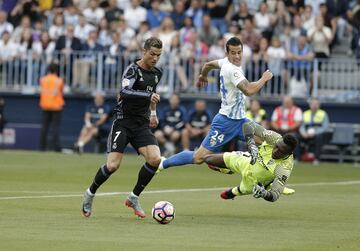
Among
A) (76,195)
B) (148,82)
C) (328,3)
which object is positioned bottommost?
(76,195)

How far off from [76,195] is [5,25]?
1669 cm

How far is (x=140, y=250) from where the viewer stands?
10.9m

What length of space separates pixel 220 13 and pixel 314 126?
17.0ft

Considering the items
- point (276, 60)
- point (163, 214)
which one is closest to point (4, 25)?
point (276, 60)

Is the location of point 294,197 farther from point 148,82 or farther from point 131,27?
point 131,27

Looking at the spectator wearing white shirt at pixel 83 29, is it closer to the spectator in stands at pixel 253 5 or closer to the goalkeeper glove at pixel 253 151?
the spectator in stands at pixel 253 5

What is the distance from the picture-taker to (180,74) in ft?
102

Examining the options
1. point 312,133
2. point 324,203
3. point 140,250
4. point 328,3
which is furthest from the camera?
point 328,3

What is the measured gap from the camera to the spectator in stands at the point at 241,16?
31094mm

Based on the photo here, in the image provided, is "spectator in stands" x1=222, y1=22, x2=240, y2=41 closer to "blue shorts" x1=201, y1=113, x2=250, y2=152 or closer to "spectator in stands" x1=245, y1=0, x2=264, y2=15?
"spectator in stands" x1=245, y1=0, x2=264, y2=15

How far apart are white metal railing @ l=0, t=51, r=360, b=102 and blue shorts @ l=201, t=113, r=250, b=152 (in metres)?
13.1

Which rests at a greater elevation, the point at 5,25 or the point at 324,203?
the point at 5,25

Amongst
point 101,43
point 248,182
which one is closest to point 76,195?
point 248,182

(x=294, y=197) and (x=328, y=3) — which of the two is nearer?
(x=294, y=197)
